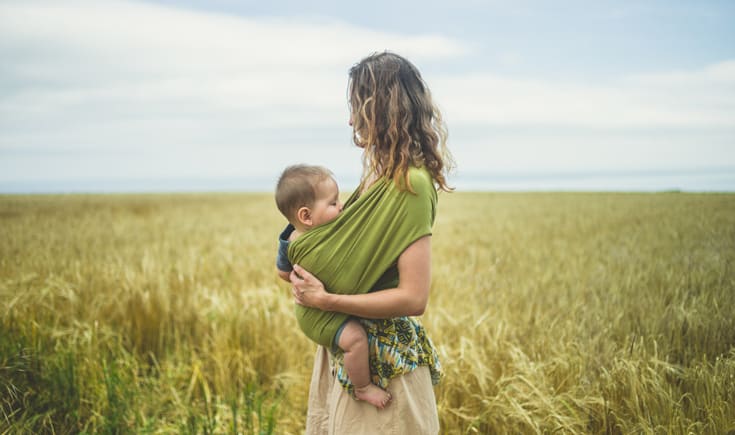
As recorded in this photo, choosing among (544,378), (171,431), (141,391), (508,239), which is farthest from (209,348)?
(508,239)

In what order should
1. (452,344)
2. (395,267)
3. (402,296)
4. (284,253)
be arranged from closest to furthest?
(402,296) → (395,267) → (284,253) → (452,344)

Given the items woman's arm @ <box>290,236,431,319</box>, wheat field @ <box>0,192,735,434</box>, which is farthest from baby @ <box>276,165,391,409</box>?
wheat field @ <box>0,192,735,434</box>

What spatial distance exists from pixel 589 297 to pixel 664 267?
2.72 ft

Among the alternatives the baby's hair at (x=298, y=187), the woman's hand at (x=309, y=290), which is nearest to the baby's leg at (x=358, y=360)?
the woman's hand at (x=309, y=290)

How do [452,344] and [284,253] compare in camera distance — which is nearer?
[284,253]

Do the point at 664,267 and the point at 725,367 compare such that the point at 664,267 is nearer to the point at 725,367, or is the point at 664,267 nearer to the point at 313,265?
the point at 725,367

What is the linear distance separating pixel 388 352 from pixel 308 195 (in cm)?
62

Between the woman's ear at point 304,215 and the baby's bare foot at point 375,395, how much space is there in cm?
61

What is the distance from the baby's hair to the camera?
1519 millimetres

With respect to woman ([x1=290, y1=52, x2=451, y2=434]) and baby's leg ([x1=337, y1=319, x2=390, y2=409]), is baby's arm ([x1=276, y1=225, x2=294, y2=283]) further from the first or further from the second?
baby's leg ([x1=337, y1=319, x2=390, y2=409])

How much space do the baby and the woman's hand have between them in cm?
13

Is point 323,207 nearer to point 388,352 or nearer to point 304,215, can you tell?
point 304,215

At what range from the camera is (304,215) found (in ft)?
5.09

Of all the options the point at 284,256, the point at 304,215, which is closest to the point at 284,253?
the point at 284,256
